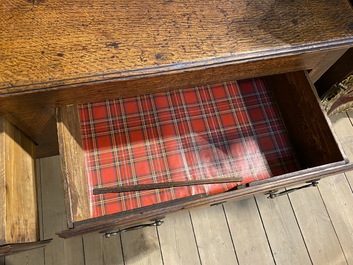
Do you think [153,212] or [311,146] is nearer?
[153,212]

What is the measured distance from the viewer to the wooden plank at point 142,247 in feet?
4.60

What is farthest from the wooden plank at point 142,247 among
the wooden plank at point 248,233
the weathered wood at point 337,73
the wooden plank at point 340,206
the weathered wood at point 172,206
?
the weathered wood at point 337,73

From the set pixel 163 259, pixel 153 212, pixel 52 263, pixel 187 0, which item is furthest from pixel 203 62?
pixel 52 263

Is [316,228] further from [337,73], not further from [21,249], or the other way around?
[21,249]

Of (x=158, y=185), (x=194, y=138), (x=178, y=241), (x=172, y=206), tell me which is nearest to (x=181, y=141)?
(x=194, y=138)

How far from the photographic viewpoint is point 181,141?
1157 millimetres

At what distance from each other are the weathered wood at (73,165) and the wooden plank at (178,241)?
52cm

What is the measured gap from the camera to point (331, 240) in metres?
1.49

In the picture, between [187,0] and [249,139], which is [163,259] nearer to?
[249,139]


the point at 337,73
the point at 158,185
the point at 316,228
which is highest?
the point at 337,73

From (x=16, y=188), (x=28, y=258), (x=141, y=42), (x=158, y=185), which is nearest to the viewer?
(x=141, y=42)

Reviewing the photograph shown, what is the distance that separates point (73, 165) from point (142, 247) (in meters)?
0.62

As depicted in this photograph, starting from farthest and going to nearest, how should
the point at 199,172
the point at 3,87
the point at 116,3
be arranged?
the point at 199,172 → the point at 116,3 → the point at 3,87

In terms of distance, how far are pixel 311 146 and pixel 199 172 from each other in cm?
42
